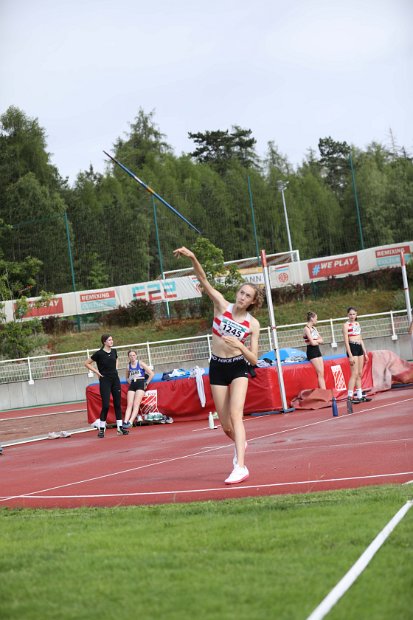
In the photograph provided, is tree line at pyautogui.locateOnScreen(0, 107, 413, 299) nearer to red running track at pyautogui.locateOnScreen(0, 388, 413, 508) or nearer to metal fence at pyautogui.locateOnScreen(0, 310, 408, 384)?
metal fence at pyautogui.locateOnScreen(0, 310, 408, 384)

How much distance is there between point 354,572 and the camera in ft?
14.1

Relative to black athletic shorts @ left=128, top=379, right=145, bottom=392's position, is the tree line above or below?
above

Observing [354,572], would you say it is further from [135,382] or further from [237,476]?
[135,382]

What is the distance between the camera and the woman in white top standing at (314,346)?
17953 mm

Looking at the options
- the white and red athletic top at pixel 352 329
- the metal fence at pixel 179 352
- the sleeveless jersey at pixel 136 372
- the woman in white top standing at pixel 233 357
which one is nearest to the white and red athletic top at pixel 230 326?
the woman in white top standing at pixel 233 357

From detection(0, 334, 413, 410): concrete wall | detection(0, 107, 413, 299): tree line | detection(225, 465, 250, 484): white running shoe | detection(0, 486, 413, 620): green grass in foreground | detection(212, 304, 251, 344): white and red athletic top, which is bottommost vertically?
detection(0, 334, 413, 410): concrete wall

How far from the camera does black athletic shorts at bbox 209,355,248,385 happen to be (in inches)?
345

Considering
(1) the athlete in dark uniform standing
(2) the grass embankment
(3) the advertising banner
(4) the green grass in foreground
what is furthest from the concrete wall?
(4) the green grass in foreground

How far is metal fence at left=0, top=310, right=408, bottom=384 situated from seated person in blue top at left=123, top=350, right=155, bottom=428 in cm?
1262

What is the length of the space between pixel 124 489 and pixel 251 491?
157 centimetres

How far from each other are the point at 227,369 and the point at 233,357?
0.42ft

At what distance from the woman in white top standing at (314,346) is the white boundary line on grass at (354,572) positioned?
12.2 m

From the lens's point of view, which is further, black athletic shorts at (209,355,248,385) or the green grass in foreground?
black athletic shorts at (209,355,248,385)

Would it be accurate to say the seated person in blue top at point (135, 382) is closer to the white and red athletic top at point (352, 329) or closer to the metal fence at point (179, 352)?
the white and red athletic top at point (352, 329)
